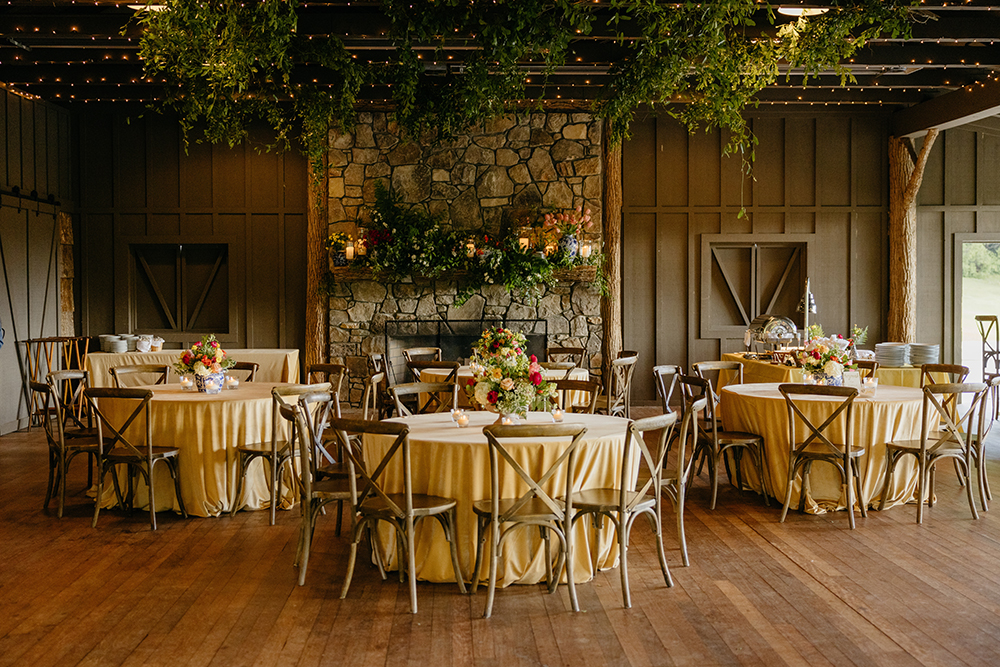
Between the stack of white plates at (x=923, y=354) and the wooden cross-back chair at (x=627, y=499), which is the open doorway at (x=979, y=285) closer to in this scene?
the stack of white plates at (x=923, y=354)

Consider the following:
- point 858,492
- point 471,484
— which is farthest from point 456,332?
point 471,484

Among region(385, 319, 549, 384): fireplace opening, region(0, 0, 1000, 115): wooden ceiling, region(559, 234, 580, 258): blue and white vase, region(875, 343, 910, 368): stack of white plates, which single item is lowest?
region(875, 343, 910, 368): stack of white plates

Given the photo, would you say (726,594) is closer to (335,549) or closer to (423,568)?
(423,568)

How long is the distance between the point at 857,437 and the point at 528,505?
2.81 metres

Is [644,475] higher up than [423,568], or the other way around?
[644,475]

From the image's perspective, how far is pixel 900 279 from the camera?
36.6 ft

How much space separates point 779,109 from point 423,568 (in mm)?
9023

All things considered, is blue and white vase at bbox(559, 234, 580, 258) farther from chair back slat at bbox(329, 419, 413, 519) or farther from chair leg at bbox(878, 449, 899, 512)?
chair back slat at bbox(329, 419, 413, 519)

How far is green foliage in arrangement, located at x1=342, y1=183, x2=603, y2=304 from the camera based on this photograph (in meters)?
10.3

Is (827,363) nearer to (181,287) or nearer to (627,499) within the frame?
(627,499)

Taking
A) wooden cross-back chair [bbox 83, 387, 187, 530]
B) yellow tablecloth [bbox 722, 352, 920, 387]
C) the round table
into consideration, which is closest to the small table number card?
the round table

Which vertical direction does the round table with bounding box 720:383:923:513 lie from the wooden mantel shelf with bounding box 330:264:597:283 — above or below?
below

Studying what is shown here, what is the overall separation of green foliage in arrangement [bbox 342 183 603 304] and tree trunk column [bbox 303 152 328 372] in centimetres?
72

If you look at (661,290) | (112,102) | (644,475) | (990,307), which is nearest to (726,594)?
(644,475)
